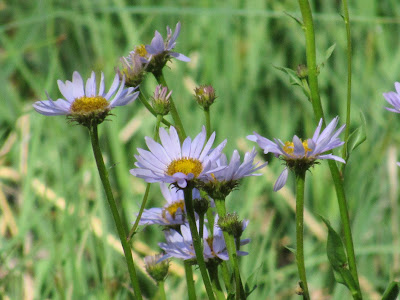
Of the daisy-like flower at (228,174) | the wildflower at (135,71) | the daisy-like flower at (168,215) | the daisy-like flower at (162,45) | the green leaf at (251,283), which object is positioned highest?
the daisy-like flower at (162,45)

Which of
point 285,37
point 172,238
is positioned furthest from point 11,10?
point 172,238

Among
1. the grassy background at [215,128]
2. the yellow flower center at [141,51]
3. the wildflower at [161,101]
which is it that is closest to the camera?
the wildflower at [161,101]

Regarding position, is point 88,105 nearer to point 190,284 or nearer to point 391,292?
point 190,284

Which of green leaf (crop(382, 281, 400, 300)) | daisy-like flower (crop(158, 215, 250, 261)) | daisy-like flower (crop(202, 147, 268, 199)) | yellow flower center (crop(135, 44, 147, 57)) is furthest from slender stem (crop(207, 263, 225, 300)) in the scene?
yellow flower center (crop(135, 44, 147, 57))

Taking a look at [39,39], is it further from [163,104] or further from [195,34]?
[163,104]

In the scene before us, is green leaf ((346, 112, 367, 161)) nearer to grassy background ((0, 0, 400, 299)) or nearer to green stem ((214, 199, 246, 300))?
green stem ((214, 199, 246, 300))

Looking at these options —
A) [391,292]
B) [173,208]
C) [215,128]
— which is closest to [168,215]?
[173,208]

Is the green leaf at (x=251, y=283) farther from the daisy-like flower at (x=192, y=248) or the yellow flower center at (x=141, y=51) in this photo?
the yellow flower center at (x=141, y=51)

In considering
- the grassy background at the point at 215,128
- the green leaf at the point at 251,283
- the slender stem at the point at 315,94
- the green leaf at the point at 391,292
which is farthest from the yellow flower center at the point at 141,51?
the grassy background at the point at 215,128
